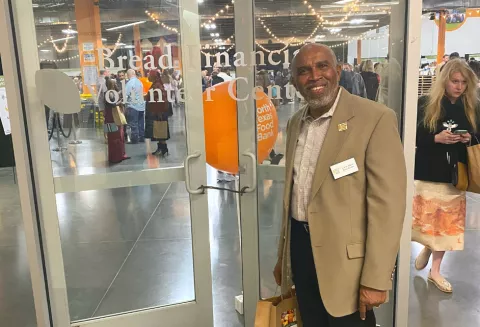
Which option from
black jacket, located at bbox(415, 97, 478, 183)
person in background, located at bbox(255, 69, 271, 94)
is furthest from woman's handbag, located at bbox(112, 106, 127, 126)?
black jacket, located at bbox(415, 97, 478, 183)

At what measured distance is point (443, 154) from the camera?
3.21 m

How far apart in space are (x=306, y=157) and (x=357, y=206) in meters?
0.28

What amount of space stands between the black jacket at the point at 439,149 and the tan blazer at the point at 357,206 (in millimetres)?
1852

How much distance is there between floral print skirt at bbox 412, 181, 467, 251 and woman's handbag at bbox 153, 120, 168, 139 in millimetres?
2028

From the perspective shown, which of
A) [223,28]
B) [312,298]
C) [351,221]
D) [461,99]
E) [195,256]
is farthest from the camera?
[461,99]

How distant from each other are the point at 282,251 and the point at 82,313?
1434 millimetres

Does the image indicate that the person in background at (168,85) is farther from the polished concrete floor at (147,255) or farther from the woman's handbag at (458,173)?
the woman's handbag at (458,173)

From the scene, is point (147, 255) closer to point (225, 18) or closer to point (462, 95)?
point (225, 18)

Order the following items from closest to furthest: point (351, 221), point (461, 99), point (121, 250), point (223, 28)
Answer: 1. point (351, 221)
2. point (223, 28)
3. point (461, 99)
4. point (121, 250)

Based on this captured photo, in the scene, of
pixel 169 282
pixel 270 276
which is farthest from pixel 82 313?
pixel 270 276

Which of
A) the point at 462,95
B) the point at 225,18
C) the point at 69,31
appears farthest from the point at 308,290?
the point at 462,95

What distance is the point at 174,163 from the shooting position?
257 centimetres

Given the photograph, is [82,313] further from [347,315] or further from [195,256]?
[347,315]

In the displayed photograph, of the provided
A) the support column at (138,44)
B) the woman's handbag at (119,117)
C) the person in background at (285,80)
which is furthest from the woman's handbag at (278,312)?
the support column at (138,44)
